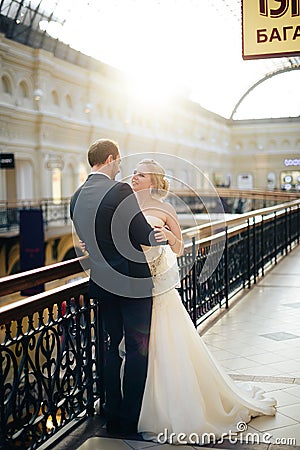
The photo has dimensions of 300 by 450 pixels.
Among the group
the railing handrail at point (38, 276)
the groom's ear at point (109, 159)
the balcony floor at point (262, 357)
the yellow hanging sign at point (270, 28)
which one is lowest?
the balcony floor at point (262, 357)

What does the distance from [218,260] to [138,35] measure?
19.6 metres

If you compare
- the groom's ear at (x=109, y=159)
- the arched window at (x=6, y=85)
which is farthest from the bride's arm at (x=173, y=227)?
the arched window at (x=6, y=85)

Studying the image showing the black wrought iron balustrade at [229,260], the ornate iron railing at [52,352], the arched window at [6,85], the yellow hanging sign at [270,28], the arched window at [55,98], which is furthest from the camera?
the arched window at [55,98]

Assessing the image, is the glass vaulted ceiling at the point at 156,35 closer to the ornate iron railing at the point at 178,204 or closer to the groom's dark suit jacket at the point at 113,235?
the ornate iron railing at the point at 178,204

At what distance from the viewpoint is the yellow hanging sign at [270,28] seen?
167 inches

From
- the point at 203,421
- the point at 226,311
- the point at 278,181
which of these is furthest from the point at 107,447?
the point at 278,181

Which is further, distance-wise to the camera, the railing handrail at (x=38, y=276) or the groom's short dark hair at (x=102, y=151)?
the groom's short dark hair at (x=102, y=151)

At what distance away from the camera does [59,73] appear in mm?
22031

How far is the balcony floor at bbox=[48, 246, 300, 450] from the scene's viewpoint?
329cm

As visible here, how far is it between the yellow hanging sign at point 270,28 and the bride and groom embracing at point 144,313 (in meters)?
1.50

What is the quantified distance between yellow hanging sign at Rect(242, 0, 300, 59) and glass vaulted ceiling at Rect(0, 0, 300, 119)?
1019 cm

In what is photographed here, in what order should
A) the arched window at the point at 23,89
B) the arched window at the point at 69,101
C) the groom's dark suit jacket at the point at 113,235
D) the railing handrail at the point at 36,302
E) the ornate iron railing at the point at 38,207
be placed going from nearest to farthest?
the railing handrail at the point at 36,302
the groom's dark suit jacket at the point at 113,235
the ornate iron railing at the point at 38,207
the arched window at the point at 23,89
the arched window at the point at 69,101

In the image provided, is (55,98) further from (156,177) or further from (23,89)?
(156,177)

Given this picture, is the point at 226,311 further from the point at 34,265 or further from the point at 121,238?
the point at 34,265
